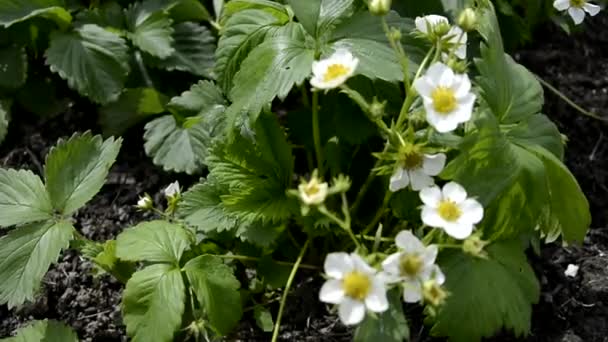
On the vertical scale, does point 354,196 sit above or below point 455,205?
below

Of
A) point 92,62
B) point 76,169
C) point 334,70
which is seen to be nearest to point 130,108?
point 92,62

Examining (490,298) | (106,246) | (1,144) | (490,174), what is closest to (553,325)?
(490,298)

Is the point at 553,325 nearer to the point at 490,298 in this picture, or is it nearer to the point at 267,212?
the point at 490,298

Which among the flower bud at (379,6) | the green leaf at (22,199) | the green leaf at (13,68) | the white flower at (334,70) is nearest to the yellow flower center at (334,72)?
the white flower at (334,70)

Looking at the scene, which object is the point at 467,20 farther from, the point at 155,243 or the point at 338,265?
the point at 155,243

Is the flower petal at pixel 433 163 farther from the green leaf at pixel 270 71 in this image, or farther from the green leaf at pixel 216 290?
the green leaf at pixel 216 290

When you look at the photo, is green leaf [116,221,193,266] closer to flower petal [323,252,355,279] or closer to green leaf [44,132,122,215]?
green leaf [44,132,122,215]
